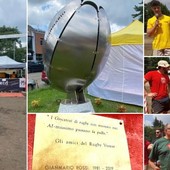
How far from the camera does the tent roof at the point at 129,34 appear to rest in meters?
3.21

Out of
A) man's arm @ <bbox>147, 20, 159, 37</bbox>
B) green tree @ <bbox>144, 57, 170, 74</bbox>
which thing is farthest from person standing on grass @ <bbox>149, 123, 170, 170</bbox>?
man's arm @ <bbox>147, 20, 159, 37</bbox>

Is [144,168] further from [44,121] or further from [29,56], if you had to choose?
[29,56]

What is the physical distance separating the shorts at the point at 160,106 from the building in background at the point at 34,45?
3.66 ft

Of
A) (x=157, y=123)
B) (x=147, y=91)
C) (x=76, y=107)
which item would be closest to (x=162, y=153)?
(x=157, y=123)

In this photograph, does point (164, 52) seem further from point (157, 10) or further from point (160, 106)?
point (160, 106)

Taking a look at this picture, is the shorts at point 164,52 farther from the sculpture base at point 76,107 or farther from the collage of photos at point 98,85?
the sculpture base at point 76,107

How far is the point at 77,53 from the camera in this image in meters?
3.11

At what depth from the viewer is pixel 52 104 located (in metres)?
3.32

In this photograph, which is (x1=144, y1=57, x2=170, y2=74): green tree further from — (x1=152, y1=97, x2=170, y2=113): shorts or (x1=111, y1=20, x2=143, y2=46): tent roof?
(x1=152, y1=97, x2=170, y2=113): shorts

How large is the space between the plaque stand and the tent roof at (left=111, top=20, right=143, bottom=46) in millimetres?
567

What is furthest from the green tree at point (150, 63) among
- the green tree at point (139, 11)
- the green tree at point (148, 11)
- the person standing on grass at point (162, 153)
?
the person standing on grass at point (162, 153)

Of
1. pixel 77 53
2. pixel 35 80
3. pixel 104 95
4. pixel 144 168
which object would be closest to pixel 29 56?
pixel 35 80

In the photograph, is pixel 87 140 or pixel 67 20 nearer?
pixel 67 20

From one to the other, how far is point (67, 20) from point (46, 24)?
213 millimetres
